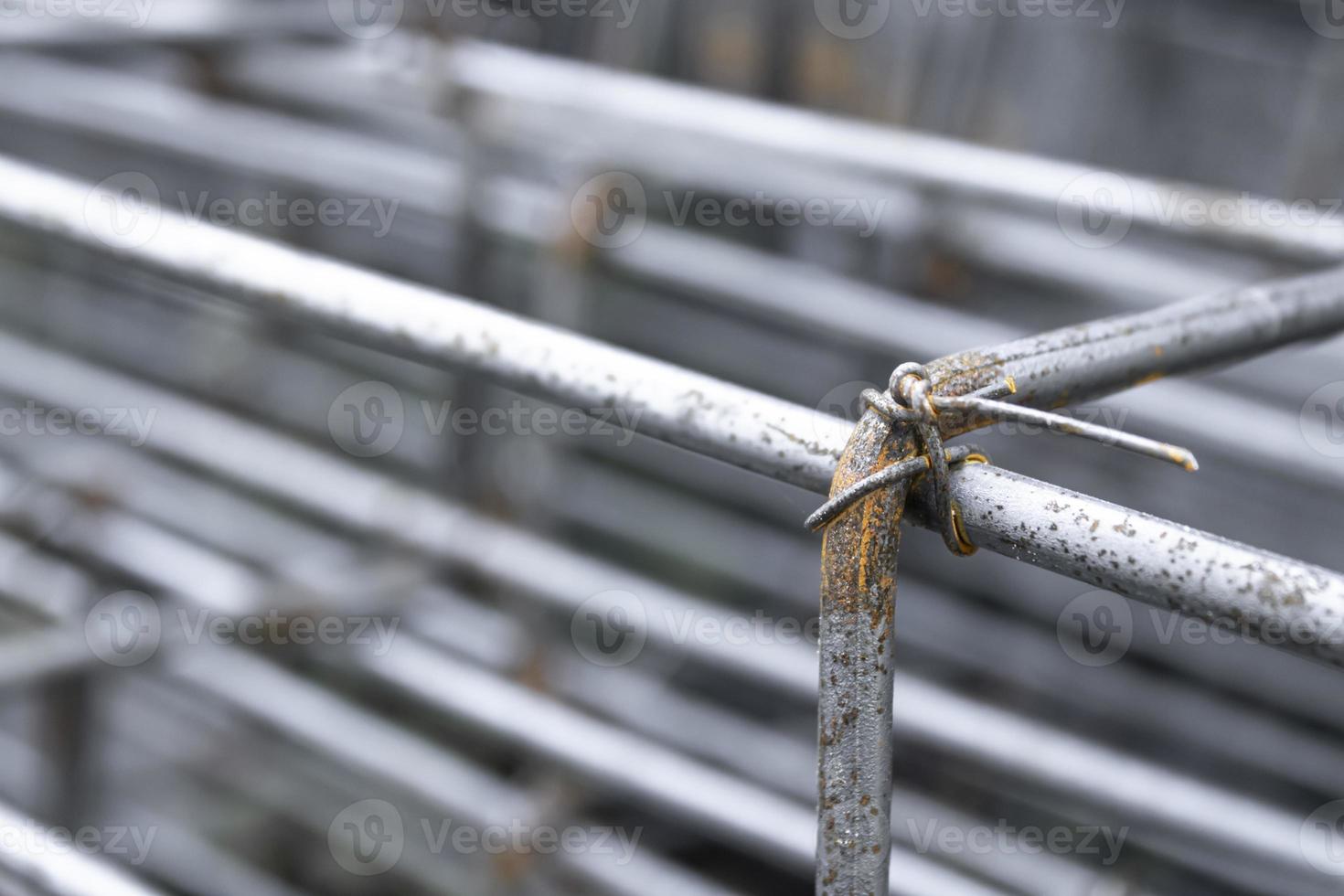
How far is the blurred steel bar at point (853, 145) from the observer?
1.63 metres

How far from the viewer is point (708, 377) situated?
2.56 feet

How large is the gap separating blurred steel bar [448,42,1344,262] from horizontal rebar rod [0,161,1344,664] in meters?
0.60

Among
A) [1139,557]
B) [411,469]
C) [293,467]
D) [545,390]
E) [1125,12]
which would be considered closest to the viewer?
[1139,557]

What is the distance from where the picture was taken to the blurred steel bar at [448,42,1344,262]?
64.1 inches

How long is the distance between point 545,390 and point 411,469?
2328 mm

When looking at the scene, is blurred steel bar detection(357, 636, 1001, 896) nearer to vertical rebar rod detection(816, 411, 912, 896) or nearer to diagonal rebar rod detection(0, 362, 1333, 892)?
diagonal rebar rod detection(0, 362, 1333, 892)

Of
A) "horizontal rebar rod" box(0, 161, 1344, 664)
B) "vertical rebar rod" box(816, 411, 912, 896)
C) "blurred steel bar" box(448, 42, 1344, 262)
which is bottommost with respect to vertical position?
"vertical rebar rod" box(816, 411, 912, 896)

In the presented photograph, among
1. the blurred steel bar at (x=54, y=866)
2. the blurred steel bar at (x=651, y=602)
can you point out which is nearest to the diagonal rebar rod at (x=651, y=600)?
the blurred steel bar at (x=651, y=602)

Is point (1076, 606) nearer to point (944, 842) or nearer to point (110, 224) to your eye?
point (944, 842)

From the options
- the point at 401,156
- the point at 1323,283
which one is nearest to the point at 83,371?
the point at 401,156

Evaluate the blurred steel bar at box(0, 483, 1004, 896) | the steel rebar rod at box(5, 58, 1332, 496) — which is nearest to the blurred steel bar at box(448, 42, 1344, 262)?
the steel rebar rod at box(5, 58, 1332, 496)

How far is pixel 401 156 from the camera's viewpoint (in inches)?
95.9

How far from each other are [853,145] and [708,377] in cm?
113

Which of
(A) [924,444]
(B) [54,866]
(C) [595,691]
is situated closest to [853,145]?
(C) [595,691]
